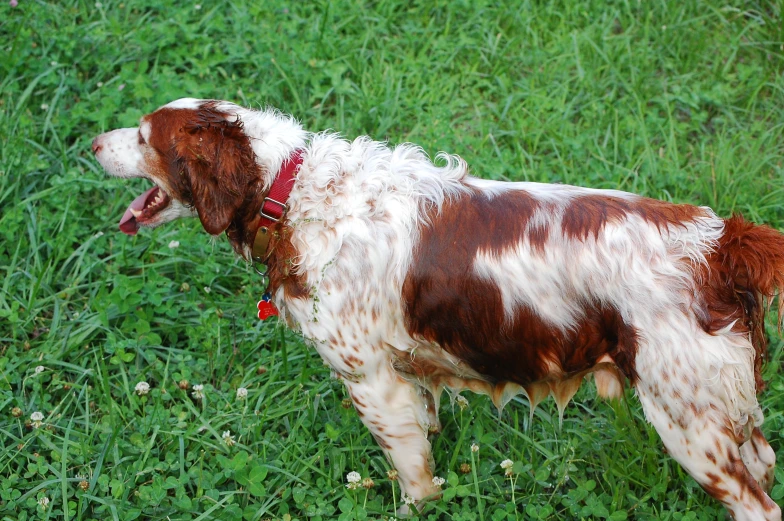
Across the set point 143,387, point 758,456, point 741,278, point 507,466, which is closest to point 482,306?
point 507,466

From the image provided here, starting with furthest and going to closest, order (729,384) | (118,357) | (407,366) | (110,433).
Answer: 1. (118,357)
2. (110,433)
3. (407,366)
4. (729,384)

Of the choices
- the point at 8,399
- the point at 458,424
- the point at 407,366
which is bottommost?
the point at 8,399

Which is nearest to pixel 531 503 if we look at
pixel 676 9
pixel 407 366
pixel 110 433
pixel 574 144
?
pixel 407 366

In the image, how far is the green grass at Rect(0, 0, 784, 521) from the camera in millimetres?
3750

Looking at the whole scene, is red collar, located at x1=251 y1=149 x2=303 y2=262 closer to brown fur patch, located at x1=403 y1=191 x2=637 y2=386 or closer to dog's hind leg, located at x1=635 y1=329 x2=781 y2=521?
brown fur patch, located at x1=403 y1=191 x2=637 y2=386

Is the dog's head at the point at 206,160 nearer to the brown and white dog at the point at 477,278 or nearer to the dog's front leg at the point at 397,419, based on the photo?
the brown and white dog at the point at 477,278

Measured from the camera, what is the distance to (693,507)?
3.67 m

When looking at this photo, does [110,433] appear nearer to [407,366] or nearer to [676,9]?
[407,366]

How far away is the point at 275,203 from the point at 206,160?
316 millimetres

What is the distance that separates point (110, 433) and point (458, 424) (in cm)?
159

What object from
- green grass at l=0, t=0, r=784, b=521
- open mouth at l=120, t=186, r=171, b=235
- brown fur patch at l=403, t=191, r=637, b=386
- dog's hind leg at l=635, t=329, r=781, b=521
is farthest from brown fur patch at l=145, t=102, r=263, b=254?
dog's hind leg at l=635, t=329, r=781, b=521

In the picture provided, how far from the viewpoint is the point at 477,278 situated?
126 inches

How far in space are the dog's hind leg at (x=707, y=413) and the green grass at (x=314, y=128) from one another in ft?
1.49

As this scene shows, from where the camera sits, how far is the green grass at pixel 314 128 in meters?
3.75
